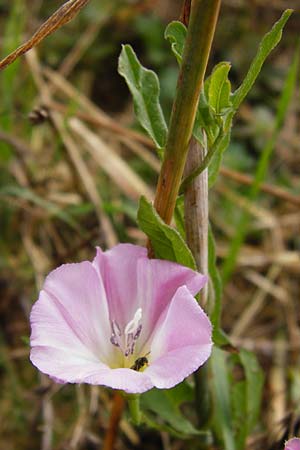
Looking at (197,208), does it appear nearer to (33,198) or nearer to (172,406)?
(172,406)

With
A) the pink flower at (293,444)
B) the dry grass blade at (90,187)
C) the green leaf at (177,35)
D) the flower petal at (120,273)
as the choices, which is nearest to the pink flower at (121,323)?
the flower petal at (120,273)

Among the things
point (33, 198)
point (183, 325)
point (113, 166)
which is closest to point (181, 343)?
point (183, 325)

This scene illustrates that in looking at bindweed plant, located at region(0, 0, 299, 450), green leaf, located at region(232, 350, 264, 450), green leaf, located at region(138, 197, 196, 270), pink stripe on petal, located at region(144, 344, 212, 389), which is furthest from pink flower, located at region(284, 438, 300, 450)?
green leaf, located at region(232, 350, 264, 450)

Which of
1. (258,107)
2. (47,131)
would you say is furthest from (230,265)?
(258,107)

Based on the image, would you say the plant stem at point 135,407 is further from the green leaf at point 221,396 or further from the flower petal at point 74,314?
the green leaf at point 221,396

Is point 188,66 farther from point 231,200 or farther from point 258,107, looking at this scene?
point 258,107

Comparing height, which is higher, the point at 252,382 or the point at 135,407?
the point at 135,407
